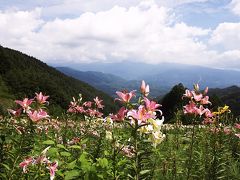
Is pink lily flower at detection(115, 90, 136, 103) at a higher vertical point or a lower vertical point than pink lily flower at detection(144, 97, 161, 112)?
higher

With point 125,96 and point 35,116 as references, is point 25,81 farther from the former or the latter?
point 125,96

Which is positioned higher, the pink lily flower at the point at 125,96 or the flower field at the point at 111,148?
the pink lily flower at the point at 125,96

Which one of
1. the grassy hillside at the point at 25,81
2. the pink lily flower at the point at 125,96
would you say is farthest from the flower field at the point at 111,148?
the grassy hillside at the point at 25,81

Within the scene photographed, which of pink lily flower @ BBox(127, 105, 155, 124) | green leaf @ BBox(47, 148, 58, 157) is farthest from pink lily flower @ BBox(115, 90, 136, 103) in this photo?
green leaf @ BBox(47, 148, 58, 157)

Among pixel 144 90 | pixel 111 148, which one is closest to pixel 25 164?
pixel 144 90

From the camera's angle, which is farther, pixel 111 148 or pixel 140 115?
pixel 111 148

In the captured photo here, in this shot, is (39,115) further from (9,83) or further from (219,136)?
(9,83)

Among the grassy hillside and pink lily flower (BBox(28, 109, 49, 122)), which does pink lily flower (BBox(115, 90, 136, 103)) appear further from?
the grassy hillside

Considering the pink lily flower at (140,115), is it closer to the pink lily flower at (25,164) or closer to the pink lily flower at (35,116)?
the pink lily flower at (25,164)

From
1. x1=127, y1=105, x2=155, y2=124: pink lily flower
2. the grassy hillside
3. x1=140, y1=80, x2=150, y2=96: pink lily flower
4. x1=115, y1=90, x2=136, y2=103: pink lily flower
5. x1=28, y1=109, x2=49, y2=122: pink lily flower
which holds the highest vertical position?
x1=140, y1=80, x2=150, y2=96: pink lily flower

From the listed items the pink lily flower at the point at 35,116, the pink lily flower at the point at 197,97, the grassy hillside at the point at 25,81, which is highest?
the pink lily flower at the point at 197,97

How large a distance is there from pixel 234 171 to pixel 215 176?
1.39m

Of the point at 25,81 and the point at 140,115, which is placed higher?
the point at 140,115

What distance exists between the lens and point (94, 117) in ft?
26.3
